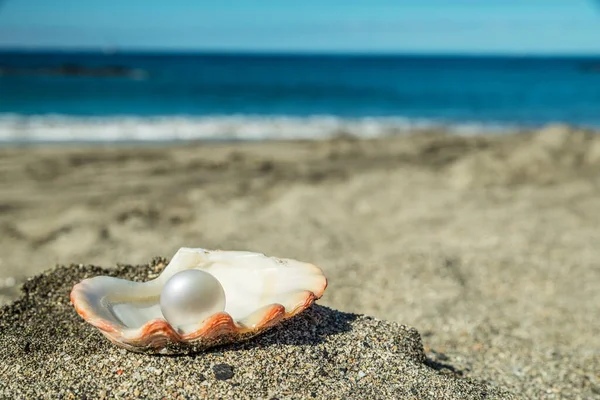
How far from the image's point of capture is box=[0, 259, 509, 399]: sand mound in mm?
1893

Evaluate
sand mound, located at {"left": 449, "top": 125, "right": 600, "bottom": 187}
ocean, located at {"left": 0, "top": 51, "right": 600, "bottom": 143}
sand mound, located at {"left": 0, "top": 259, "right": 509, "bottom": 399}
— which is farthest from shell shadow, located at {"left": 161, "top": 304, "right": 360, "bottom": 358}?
ocean, located at {"left": 0, "top": 51, "right": 600, "bottom": 143}

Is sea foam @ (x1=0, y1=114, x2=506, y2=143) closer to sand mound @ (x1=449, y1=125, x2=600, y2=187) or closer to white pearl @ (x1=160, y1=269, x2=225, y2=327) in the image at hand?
sand mound @ (x1=449, y1=125, x2=600, y2=187)

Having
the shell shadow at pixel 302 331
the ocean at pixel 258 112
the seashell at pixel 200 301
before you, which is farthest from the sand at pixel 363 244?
the ocean at pixel 258 112

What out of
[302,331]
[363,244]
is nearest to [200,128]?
[363,244]

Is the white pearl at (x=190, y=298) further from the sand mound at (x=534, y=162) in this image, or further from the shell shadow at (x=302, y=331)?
the sand mound at (x=534, y=162)

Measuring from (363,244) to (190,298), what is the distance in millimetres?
3067

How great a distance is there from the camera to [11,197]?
19.4 feet

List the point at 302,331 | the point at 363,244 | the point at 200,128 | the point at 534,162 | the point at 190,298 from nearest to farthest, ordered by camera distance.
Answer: the point at 190,298, the point at 302,331, the point at 363,244, the point at 534,162, the point at 200,128

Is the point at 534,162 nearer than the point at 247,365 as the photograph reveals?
No

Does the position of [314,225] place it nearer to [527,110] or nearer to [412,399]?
[412,399]

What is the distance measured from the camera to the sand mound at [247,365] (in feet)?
6.21

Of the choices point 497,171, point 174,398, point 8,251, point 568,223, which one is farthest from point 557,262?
point 8,251

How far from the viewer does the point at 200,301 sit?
6.30ft

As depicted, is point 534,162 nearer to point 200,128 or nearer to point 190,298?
point 190,298
